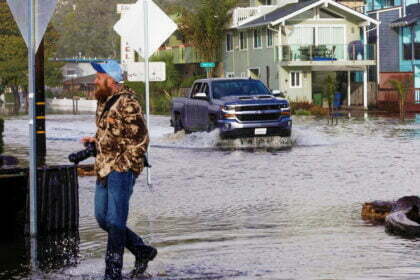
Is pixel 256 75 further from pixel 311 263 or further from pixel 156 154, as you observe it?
pixel 311 263

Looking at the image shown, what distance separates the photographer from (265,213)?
43.9ft

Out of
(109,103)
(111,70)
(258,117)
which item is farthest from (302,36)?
(109,103)

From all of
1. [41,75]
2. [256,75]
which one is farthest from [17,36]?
[41,75]

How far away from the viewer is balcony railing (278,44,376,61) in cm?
6309

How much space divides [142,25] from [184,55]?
64906 mm

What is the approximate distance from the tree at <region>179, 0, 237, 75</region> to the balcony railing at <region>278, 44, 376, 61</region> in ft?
35.0

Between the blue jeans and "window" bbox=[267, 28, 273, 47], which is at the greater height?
"window" bbox=[267, 28, 273, 47]

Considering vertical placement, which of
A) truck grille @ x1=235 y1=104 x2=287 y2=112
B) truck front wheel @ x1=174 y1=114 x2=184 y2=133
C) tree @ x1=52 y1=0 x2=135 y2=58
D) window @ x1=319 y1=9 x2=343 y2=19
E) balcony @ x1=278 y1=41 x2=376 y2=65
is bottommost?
truck front wheel @ x1=174 y1=114 x2=184 y2=133

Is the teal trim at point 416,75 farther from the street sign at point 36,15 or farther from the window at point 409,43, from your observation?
the street sign at point 36,15

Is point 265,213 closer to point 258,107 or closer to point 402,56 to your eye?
point 258,107

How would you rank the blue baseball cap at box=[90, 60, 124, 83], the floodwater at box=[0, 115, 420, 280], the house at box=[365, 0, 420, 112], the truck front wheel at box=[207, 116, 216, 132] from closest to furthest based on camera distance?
the blue baseball cap at box=[90, 60, 124, 83], the floodwater at box=[0, 115, 420, 280], the truck front wheel at box=[207, 116, 216, 132], the house at box=[365, 0, 420, 112]

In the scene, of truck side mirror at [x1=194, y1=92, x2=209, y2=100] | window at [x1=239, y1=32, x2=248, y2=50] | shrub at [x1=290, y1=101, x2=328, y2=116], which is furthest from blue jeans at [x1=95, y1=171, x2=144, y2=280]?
window at [x1=239, y1=32, x2=248, y2=50]

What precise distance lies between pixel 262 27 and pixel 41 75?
1964 inches

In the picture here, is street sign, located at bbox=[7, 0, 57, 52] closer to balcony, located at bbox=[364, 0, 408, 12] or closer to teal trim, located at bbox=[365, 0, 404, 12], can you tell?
balcony, located at bbox=[364, 0, 408, 12]
